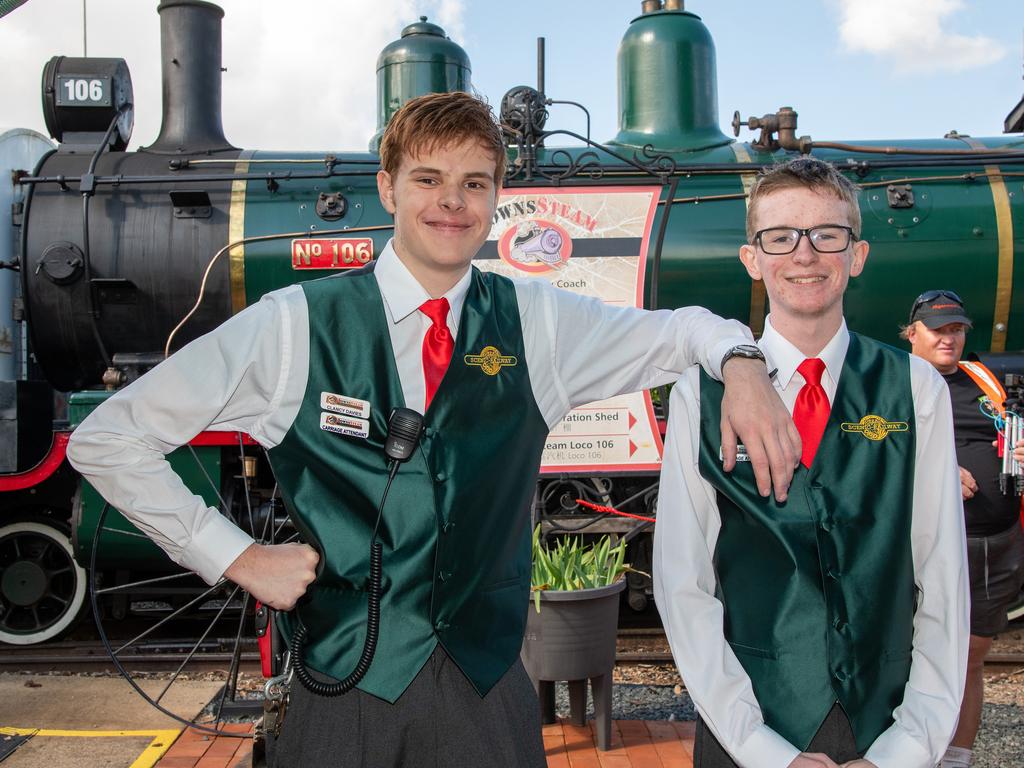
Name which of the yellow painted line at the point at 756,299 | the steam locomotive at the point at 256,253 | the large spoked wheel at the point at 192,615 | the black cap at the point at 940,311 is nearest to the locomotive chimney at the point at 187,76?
the steam locomotive at the point at 256,253

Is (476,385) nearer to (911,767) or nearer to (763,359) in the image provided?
(763,359)

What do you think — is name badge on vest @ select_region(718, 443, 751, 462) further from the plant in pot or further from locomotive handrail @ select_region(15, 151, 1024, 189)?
locomotive handrail @ select_region(15, 151, 1024, 189)

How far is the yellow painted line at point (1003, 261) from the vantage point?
5312mm

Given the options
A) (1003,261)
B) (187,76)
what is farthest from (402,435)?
(187,76)

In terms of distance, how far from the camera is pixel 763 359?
1593mm

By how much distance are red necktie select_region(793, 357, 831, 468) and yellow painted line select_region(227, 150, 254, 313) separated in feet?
13.3

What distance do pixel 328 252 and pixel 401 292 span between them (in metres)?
3.68

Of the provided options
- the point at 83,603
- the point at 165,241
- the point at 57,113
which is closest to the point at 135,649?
the point at 83,603

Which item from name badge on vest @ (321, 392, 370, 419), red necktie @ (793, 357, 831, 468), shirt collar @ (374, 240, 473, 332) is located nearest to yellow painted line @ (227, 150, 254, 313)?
shirt collar @ (374, 240, 473, 332)

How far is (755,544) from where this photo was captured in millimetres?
1594

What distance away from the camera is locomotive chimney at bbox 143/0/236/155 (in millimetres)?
5805

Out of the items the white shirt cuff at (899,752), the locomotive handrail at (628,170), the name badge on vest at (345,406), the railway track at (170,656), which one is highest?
the locomotive handrail at (628,170)

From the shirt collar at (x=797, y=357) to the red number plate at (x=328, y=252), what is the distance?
12.4 feet

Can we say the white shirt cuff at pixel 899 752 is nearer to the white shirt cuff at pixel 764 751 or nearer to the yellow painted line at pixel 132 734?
the white shirt cuff at pixel 764 751
